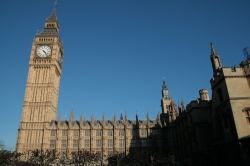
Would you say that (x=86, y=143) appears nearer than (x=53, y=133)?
No

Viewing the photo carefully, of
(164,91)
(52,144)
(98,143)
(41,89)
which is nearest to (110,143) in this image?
(98,143)

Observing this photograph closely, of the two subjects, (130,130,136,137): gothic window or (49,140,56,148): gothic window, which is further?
(130,130,136,137): gothic window

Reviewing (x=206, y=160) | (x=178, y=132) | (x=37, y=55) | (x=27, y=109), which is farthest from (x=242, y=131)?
(x=37, y=55)

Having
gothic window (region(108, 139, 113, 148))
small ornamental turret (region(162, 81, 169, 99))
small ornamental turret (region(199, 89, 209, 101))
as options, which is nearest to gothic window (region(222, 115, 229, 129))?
small ornamental turret (region(199, 89, 209, 101))

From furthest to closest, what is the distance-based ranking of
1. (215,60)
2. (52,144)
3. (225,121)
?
1. (52,144)
2. (215,60)
3. (225,121)

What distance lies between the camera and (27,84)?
254 ft

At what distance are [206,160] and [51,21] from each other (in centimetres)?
8222

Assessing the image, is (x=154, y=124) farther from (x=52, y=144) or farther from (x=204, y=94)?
(x=52, y=144)

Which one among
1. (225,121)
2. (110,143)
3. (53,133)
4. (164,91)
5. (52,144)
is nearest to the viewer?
(225,121)

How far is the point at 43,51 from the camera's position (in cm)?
8344

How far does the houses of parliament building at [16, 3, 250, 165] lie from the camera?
34.0 m

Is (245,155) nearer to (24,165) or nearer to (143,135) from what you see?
(24,165)

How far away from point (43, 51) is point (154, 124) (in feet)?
163

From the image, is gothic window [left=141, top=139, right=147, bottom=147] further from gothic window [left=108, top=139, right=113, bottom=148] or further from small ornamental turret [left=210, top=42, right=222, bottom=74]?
small ornamental turret [left=210, top=42, right=222, bottom=74]
